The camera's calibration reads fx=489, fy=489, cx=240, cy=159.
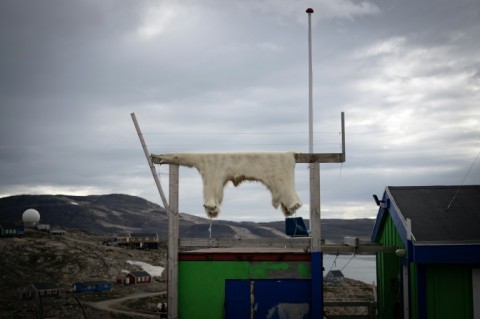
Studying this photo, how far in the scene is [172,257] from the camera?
Result: 13141 millimetres

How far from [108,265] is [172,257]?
2495 inches

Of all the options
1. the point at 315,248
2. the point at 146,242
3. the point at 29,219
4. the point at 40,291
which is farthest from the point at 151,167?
the point at 29,219

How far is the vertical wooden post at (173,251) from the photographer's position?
1308 centimetres

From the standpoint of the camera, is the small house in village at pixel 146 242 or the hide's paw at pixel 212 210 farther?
the small house in village at pixel 146 242

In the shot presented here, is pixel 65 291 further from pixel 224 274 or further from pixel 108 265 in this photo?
pixel 224 274

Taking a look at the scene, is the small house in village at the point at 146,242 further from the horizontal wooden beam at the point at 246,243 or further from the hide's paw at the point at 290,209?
the hide's paw at the point at 290,209

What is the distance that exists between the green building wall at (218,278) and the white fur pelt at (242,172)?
56.6 inches

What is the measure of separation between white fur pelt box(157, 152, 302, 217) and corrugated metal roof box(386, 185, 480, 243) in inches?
137

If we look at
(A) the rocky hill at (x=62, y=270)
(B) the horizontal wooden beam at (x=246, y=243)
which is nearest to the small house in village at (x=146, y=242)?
(A) the rocky hill at (x=62, y=270)

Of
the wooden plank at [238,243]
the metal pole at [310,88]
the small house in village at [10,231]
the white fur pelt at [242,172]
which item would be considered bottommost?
the small house in village at [10,231]

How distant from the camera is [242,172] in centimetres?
1355

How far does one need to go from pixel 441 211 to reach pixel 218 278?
6.76m

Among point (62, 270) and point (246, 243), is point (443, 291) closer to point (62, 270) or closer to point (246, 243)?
point (246, 243)

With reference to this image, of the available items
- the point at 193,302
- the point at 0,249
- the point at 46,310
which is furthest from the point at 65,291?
the point at 193,302
